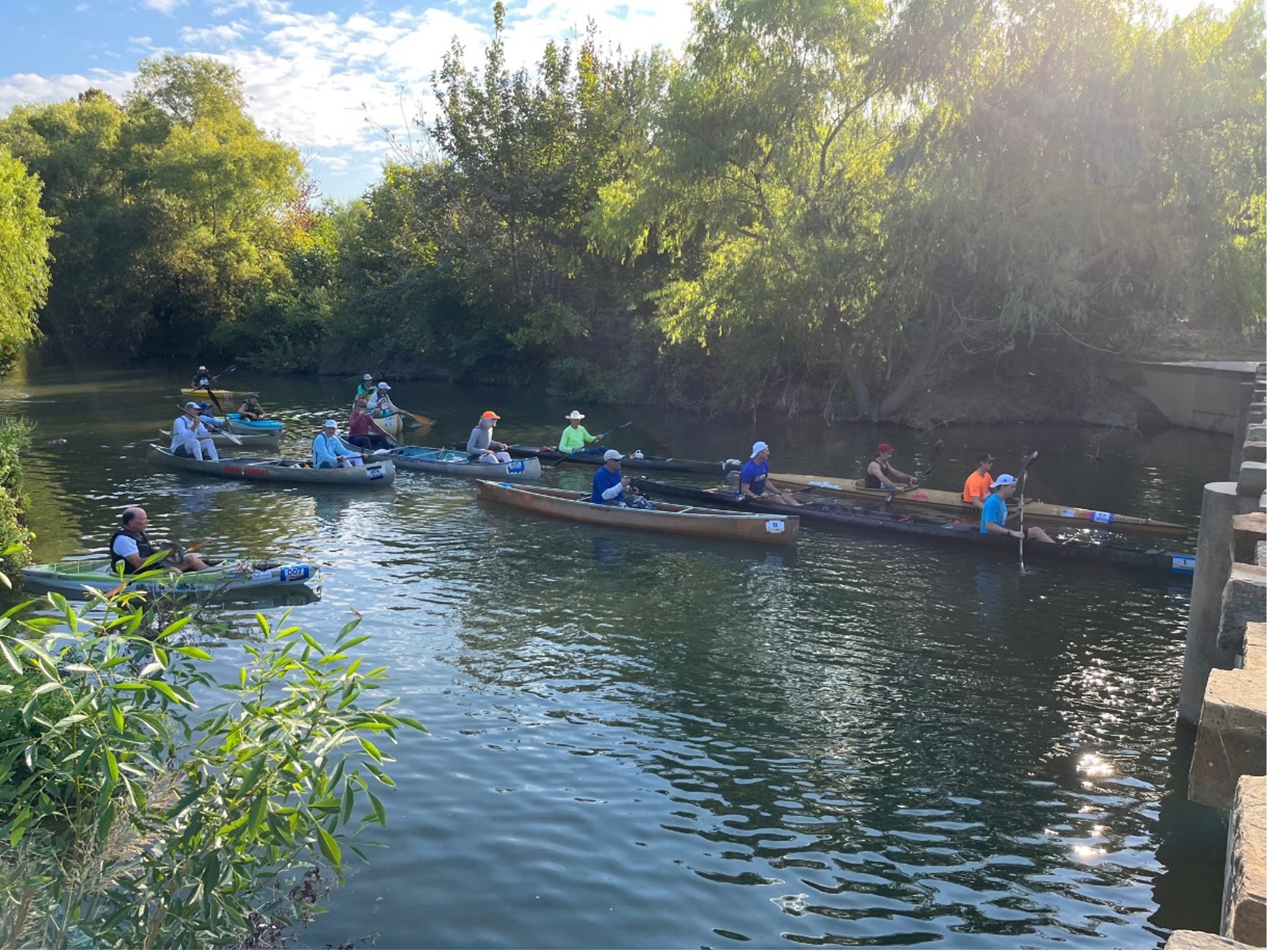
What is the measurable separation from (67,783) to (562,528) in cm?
1310

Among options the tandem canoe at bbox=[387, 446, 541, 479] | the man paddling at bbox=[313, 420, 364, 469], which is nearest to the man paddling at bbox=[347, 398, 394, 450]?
the tandem canoe at bbox=[387, 446, 541, 479]

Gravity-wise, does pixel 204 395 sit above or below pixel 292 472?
above

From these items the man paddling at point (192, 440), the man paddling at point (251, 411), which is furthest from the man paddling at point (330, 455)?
the man paddling at point (251, 411)

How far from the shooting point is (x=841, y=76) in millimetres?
26969

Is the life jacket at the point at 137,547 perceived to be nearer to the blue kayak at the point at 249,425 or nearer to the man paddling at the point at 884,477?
the man paddling at the point at 884,477

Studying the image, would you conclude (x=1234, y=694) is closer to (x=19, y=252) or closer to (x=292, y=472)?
(x=292, y=472)

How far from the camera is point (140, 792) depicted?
16.8 feet

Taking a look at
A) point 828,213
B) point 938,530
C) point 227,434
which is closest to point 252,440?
point 227,434

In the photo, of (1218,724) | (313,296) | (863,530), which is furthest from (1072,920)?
(313,296)

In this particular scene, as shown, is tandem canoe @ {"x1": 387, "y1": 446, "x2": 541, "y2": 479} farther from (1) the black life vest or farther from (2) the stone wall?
(2) the stone wall

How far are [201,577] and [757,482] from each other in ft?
32.6

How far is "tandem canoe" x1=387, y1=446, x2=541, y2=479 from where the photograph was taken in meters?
23.0

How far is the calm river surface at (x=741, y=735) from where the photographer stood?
730cm

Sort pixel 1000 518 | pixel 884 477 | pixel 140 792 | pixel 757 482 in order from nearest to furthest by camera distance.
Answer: pixel 140 792 < pixel 1000 518 < pixel 757 482 < pixel 884 477
